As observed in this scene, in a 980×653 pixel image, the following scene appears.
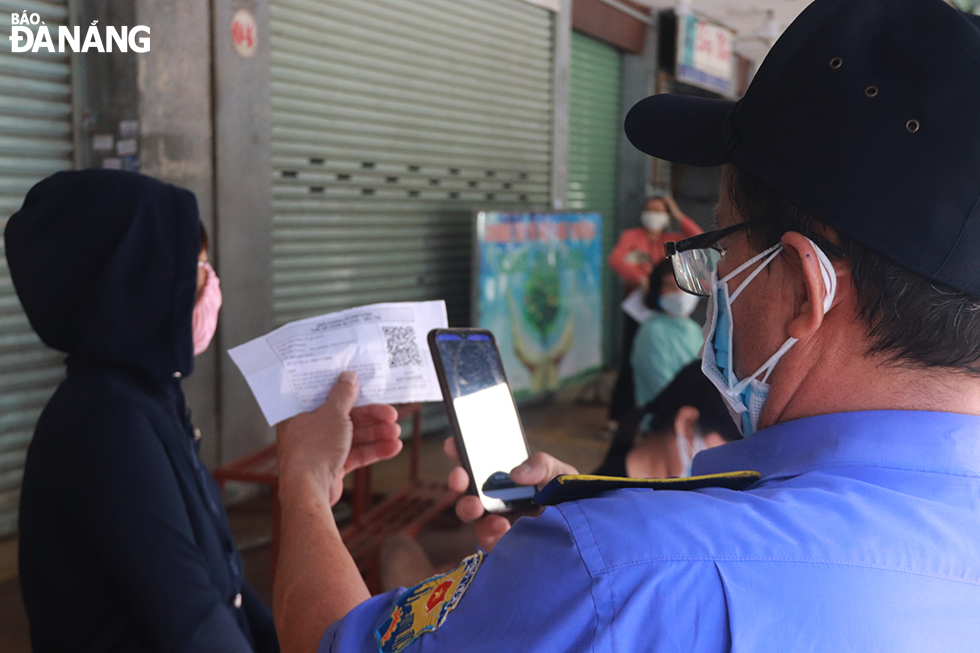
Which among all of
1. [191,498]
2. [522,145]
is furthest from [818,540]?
[522,145]

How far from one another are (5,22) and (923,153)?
4168 mm

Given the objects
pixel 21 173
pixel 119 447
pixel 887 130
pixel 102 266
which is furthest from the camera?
pixel 21 173

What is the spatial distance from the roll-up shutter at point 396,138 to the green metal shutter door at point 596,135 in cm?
119

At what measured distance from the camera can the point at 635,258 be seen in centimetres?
677

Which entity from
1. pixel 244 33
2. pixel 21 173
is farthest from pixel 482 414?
pixel 244 33

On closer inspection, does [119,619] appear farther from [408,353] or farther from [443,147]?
[443,147]

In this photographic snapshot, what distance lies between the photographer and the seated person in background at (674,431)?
2.50m

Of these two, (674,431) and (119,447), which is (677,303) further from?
(119,447)

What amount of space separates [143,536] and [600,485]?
1.18 meters

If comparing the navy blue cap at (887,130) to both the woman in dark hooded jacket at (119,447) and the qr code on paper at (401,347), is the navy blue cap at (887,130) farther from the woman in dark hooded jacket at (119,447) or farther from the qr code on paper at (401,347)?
the woman in dark hooded jacket at (119,447)

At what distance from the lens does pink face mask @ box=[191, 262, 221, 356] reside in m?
2.23

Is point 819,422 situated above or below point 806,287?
below

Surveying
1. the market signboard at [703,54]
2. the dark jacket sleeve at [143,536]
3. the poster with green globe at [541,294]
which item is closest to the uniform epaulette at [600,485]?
the dark jacket sleeve at [143,536]

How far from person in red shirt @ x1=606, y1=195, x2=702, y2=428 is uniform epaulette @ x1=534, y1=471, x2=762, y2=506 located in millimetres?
5620
